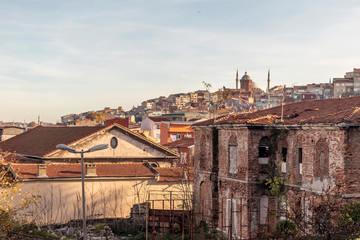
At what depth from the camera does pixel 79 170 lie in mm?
35875

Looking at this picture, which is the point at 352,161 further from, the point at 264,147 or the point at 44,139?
the point at 44,139

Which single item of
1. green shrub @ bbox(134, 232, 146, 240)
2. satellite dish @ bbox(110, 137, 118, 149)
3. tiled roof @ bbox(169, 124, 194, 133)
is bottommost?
green shrub @ bbox(134, 232, 146, 240)

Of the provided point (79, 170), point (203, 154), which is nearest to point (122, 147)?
point (79, 170)

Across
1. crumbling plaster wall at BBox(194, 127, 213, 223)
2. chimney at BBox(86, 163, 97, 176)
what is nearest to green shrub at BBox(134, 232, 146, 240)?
crumbling plaster wall at BBox(194, 127, 213, 223)

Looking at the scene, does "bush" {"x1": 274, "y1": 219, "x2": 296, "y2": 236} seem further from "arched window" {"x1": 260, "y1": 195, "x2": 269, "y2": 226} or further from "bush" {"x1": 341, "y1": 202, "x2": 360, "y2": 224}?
"bush" {"x1": 341, "y1": 202, "x2": 360, "y2": 224}

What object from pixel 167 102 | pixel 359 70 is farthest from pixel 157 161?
pixel 167 102

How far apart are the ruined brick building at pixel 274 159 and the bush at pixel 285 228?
0.68 meters

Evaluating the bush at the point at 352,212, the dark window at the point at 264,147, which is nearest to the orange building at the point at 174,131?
the dark window at the point at 264,147

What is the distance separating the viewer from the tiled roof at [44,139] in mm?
40469

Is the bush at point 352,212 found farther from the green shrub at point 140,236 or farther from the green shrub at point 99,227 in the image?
the green shrub at point 99,227

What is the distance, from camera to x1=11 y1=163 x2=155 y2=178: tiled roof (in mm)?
34406

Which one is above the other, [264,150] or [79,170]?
[264,150]

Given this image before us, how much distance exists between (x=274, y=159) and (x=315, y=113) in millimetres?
3221

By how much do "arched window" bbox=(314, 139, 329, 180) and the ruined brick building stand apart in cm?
4
